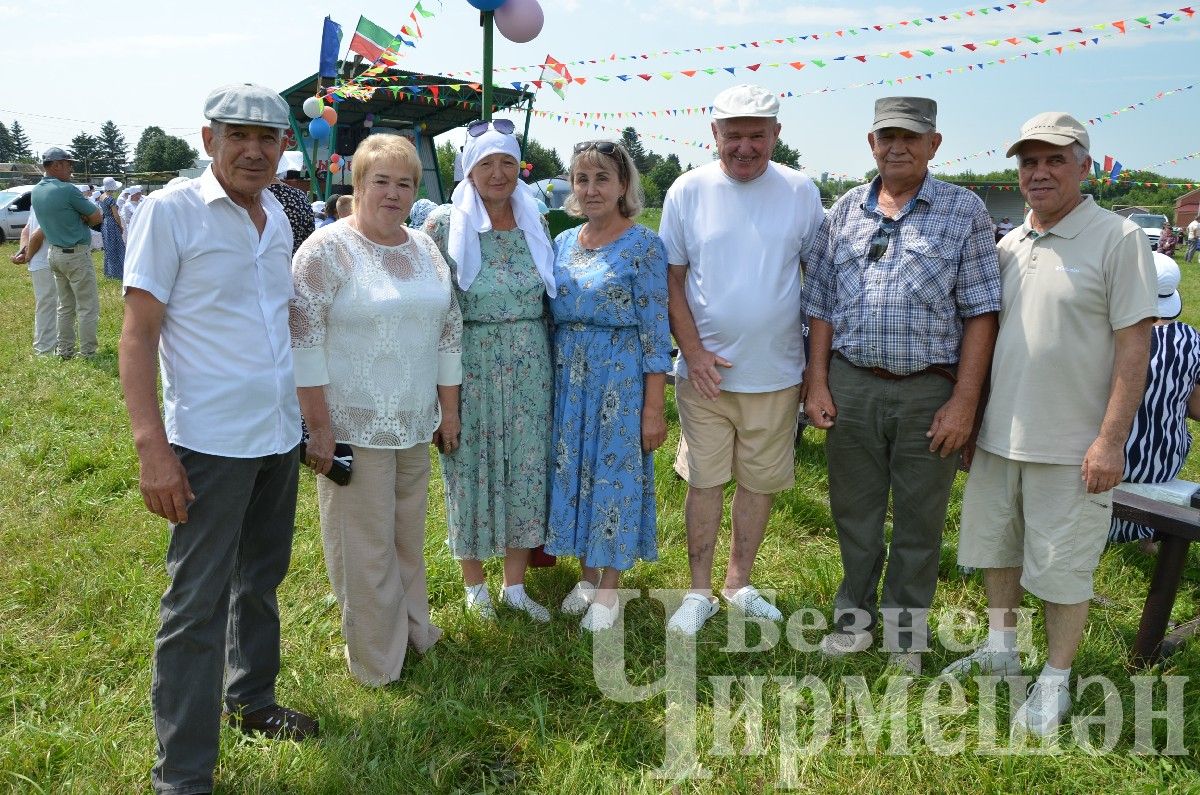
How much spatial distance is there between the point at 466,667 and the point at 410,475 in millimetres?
729

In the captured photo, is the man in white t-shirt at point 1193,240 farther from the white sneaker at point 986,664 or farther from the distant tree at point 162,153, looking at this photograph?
the distant tree at point 162,153

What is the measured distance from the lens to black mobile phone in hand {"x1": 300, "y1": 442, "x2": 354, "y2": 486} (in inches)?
103

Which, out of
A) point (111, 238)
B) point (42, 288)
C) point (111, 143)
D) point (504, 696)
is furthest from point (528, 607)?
point (111, 143)

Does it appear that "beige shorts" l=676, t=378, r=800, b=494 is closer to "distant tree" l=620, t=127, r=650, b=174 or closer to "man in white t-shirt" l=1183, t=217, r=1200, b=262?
"distant tree" l=620, t=127, r=650, b=174

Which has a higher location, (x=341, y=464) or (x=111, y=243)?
(x=341, y=464)

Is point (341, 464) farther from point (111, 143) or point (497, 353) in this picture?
point (111, 143)

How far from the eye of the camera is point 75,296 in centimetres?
764

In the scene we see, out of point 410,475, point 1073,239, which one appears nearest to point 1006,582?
point 1073,239

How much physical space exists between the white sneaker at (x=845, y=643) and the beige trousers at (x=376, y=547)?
153cm

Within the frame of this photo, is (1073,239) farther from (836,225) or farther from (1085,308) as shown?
(836,225)

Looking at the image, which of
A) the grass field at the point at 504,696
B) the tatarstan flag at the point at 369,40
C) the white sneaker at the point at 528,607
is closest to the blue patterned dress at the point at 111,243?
the tatarstan flag at the point at 369,40

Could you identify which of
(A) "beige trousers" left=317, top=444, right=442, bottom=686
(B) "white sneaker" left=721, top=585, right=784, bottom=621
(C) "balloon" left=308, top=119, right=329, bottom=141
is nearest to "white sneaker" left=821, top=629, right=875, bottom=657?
(B) "white sneaker" left=721, top=585, right=784, bottom=621

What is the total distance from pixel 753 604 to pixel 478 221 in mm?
1858

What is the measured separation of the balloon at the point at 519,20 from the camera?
472 centimetres
